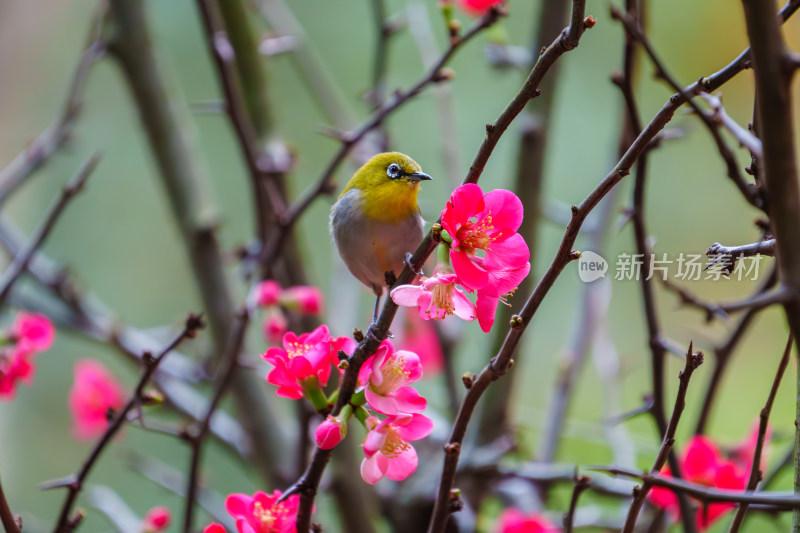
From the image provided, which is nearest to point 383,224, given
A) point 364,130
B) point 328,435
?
point 364,130

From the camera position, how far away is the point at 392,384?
49cm

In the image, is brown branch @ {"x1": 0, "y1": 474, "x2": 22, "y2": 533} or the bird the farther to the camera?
the bird

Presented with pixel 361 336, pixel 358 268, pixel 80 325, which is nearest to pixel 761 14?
pixel 361 336

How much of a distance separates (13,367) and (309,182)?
149 cm

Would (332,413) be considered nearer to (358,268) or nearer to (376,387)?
(376,387)

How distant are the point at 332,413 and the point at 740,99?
1.05 meters

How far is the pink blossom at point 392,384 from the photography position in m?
0.48

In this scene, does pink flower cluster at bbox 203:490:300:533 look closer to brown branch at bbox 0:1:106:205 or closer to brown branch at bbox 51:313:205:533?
brown branch at bbox 51:313:205:533

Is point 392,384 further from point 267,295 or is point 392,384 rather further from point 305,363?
point 267,295

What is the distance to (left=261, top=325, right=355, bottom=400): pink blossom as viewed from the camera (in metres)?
0.53

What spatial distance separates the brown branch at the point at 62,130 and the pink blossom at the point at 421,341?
2.60ft

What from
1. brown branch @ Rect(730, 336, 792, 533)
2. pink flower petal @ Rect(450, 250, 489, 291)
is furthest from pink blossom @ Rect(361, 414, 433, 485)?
brown branch @ Rect(730, 336, 792, 533)

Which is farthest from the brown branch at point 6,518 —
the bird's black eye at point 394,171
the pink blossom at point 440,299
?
the bird's black eye at point 394,171

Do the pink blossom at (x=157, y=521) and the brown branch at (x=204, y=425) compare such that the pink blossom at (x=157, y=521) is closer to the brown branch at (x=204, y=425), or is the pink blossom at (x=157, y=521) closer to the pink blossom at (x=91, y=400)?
the brown branch at (x=204, y=425)
